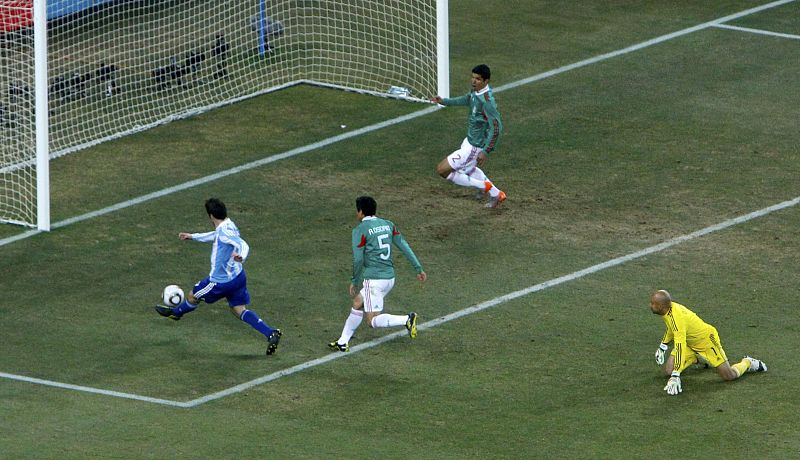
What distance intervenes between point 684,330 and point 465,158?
5.81 m

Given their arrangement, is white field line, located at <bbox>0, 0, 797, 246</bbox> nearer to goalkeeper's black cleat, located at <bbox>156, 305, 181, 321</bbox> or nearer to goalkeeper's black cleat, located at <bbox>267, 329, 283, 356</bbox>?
goalkeeper's black cleat, located at <bbox>156, 305, 181, 321</bbox>

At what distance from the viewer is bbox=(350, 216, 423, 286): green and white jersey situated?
56.2 ft

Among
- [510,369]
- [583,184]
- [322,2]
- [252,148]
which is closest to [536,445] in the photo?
[510,369]

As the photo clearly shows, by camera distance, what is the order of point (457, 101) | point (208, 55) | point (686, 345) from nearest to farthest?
point (686, 345), point (457, 101), point (208, 55)

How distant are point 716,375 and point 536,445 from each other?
246cm

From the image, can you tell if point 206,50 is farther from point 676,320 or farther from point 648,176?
point 676,320

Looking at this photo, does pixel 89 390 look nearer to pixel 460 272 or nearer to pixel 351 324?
pixel 351 324

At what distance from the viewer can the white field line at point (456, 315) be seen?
53.3ft

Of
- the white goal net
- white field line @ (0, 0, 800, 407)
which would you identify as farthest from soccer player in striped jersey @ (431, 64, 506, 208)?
the white goal net

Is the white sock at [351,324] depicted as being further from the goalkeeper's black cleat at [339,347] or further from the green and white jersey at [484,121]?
the green and white jersey at [484,121]

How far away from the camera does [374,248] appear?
56.3 ft

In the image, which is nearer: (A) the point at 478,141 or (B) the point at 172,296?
(B) the point at 172,296

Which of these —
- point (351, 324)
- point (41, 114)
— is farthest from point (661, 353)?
point (41, 114)

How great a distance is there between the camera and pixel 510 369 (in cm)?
1678
